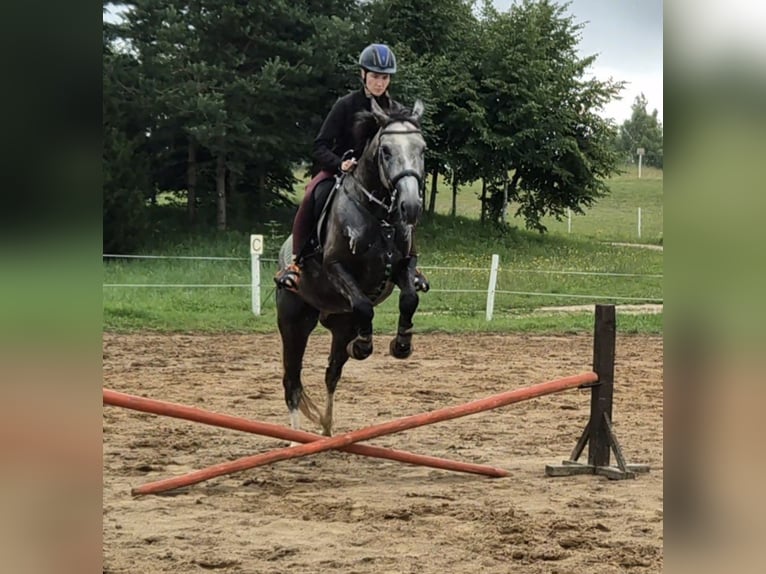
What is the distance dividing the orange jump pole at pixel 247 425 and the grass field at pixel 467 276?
4367 millimetres

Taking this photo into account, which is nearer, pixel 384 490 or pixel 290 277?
pixel 384 490

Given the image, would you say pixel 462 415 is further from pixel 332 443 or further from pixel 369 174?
pixel 369 174

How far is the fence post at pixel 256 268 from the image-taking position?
8.43 m

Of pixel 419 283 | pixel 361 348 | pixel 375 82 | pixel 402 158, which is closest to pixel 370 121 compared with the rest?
pixel 375 82

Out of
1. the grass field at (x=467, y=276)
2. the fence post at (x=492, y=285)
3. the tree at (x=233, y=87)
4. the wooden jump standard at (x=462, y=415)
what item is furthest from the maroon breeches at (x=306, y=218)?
the fence post at (x=492, y=285)

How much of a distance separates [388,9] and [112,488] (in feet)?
22.3

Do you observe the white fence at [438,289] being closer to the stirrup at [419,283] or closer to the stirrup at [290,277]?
the stirrup at [290,277]

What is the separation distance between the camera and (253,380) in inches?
272

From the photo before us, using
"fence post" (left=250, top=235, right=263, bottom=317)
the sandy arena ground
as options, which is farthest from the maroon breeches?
"fence post" (left=250, top=235, right=263, bottom=317)

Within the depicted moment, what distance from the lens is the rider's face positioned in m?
3.66

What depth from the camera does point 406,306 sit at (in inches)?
144

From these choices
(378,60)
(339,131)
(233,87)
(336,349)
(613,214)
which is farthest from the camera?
(613,214)

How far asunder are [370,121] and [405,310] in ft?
2.75
